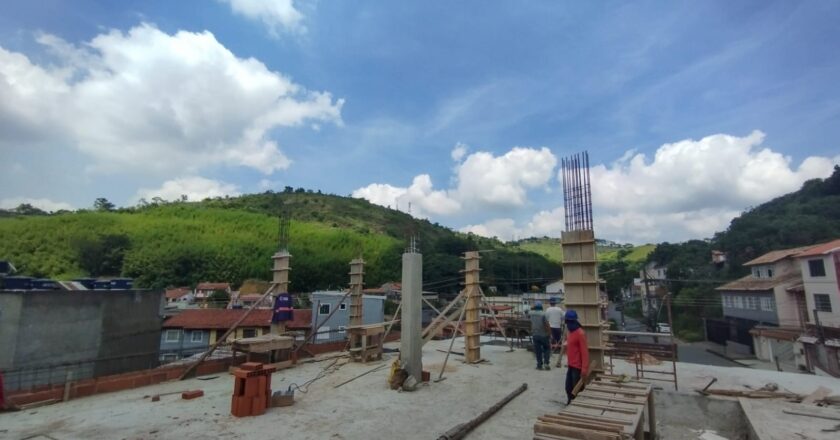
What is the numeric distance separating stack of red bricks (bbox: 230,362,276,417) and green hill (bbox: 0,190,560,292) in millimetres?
30797

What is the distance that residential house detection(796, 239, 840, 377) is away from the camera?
1812 cm

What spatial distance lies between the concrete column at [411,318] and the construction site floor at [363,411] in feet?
1.80

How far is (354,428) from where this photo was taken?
555 cm

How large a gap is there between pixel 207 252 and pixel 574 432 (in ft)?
177

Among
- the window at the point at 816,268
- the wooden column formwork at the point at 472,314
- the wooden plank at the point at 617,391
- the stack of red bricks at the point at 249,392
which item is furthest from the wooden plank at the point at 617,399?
the window at the point at 816,268

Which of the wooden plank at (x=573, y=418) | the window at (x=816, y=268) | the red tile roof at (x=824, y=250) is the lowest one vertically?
the wooden plank at (x=573, y=418)

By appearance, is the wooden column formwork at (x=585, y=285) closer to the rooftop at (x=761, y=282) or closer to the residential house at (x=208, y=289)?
the rooftop at (x=761, y=282)

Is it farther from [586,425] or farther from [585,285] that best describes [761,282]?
[586,425]

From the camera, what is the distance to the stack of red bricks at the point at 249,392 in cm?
608

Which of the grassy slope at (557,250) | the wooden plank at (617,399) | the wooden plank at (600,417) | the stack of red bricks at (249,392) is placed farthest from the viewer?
the grassy slope at (557,250)

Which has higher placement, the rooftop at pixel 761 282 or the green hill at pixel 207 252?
the green hill at pixel 207 252

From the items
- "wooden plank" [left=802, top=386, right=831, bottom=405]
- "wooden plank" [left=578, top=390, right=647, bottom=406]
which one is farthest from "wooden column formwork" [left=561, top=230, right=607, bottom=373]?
"wooden plank" [left=802, top=386, right=831, bottom=405]

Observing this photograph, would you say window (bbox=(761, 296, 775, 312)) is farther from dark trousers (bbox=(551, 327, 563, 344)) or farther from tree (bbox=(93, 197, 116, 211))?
tree (bbox=(93, 197, 116, 211))

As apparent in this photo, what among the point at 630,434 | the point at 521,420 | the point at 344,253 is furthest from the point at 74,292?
the point at 344,253
